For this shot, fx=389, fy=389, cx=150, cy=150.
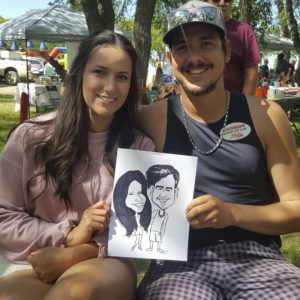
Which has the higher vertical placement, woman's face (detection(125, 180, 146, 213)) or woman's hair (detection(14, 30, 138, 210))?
woman's hair (detection(14, 30, 138, 210))

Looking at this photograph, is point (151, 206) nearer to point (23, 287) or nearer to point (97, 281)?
point (97, 281)

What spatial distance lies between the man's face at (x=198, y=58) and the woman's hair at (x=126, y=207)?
49 cm

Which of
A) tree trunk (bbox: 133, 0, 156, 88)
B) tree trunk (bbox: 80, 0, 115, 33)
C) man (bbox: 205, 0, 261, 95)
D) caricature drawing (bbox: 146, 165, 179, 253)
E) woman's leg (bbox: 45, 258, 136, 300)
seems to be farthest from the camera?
tree trunk (bbox: 133, 0, 156, 88)

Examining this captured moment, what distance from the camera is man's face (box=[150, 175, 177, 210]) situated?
1626 mm

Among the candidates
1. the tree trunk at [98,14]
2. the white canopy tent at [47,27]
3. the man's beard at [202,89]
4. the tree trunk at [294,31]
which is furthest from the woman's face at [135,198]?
the tree trunk at [294,31]

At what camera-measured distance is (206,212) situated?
158 cm

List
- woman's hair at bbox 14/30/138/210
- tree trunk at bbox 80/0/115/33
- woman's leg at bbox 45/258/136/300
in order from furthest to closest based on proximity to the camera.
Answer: tree trunk at bbox 80/0/115/33, woman's hair at bbox 14/30/138/210, woman's leg at bbox 45/258/136/300

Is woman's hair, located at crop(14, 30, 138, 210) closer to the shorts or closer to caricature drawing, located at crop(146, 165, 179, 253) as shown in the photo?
caricature drawing, located at crop(146, 165, 179, 253)

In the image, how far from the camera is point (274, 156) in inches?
70.3

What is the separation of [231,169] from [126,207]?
51cm

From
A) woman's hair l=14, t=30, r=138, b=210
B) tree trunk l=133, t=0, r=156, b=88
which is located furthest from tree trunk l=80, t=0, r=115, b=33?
woman's hair l=14, t=30, r=138, b=210

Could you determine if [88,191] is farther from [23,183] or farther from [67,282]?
[67,282]

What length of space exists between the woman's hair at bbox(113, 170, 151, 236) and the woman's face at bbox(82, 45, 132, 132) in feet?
1.20

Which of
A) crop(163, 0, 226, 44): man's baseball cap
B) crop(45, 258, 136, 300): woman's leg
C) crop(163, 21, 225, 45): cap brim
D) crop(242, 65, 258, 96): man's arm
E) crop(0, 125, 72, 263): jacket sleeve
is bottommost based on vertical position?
crop(45, 258, 136, 300): woman's leg
